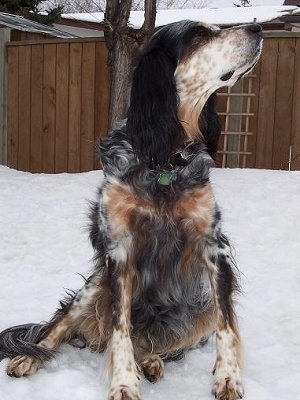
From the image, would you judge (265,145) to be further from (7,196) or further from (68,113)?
(7,196)

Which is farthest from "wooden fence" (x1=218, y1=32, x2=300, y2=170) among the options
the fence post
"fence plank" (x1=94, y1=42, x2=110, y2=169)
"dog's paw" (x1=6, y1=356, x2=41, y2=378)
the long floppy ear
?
"dog's paw" (x1=6, y1=356, x2=41, y2=378)

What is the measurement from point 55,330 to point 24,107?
642 cm

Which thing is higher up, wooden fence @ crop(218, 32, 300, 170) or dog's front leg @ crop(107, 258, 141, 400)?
wooden fence @ crop(218, 32, 300, 170)

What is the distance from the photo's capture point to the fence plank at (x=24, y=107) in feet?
29.1

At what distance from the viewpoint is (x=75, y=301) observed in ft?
10.1

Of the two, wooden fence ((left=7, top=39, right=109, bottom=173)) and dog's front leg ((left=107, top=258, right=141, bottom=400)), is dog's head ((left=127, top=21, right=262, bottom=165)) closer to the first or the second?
dog's front leg ((left=107, top=258, right=141, bottom=400))

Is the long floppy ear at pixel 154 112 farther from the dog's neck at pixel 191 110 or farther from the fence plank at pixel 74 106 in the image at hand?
the fence plank at pixel 74 106

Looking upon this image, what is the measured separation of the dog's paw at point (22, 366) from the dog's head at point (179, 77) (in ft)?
3.33

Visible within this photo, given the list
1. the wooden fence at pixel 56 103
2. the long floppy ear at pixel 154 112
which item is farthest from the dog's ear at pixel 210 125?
the wooden fence at pixel 56 103

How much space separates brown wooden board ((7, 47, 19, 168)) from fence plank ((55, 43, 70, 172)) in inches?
28.5

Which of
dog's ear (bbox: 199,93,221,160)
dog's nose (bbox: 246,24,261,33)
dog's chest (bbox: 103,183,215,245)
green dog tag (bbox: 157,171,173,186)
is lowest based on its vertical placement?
dog's chest (bbox: 103,183,215,245)

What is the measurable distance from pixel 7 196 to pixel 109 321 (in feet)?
12.6

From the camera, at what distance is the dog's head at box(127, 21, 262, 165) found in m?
2.79

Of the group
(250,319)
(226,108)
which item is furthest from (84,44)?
(250,319)
